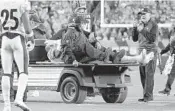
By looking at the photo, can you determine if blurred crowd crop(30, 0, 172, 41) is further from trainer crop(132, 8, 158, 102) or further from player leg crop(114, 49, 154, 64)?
player leg crop(114, 49, 154, 64)

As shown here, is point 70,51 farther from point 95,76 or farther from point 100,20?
point 100,20

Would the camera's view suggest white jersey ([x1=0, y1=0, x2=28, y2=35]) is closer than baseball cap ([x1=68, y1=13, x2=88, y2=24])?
Yes

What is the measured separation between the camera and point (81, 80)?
15172 mm

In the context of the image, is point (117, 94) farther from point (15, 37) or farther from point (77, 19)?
point (15, 37)

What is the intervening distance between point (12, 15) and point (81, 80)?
335 centimetres

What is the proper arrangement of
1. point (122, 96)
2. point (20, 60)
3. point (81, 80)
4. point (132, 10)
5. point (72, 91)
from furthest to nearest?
point (132, 10)
point (122, 96)
point (72, 91)
point (81, 80)
point (20, 60)

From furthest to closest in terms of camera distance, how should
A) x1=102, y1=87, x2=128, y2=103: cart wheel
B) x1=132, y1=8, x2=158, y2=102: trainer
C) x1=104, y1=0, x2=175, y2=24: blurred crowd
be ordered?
x1=104, y1=0, x2=175, y2=24: blurred crowd, x1=132, y1=8, x2=158, y2=102: trainer, x1=102, y1=87, x2=128, y2=103: cart wheel

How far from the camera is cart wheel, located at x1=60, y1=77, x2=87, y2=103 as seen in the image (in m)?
15.3

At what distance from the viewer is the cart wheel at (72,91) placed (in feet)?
50.1

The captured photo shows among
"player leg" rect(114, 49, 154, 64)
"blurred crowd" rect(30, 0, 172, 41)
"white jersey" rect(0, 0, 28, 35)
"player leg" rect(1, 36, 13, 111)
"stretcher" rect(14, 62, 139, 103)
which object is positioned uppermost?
"white jersey" rect(0, 0, 28, 35)

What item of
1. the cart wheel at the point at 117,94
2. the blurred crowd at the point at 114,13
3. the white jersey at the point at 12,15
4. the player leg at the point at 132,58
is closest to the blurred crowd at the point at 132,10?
the blurred crowd at the point at 114,13

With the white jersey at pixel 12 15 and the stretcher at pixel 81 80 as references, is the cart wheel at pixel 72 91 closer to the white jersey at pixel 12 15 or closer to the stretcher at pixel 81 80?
the stretcher at pixel 81 80

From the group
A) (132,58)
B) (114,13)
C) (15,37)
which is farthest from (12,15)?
(114,13)

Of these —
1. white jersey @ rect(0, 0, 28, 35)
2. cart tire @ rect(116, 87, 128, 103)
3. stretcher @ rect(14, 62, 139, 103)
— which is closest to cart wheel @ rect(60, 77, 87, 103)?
stretcher @ rect(14, 62, 139, 103)
